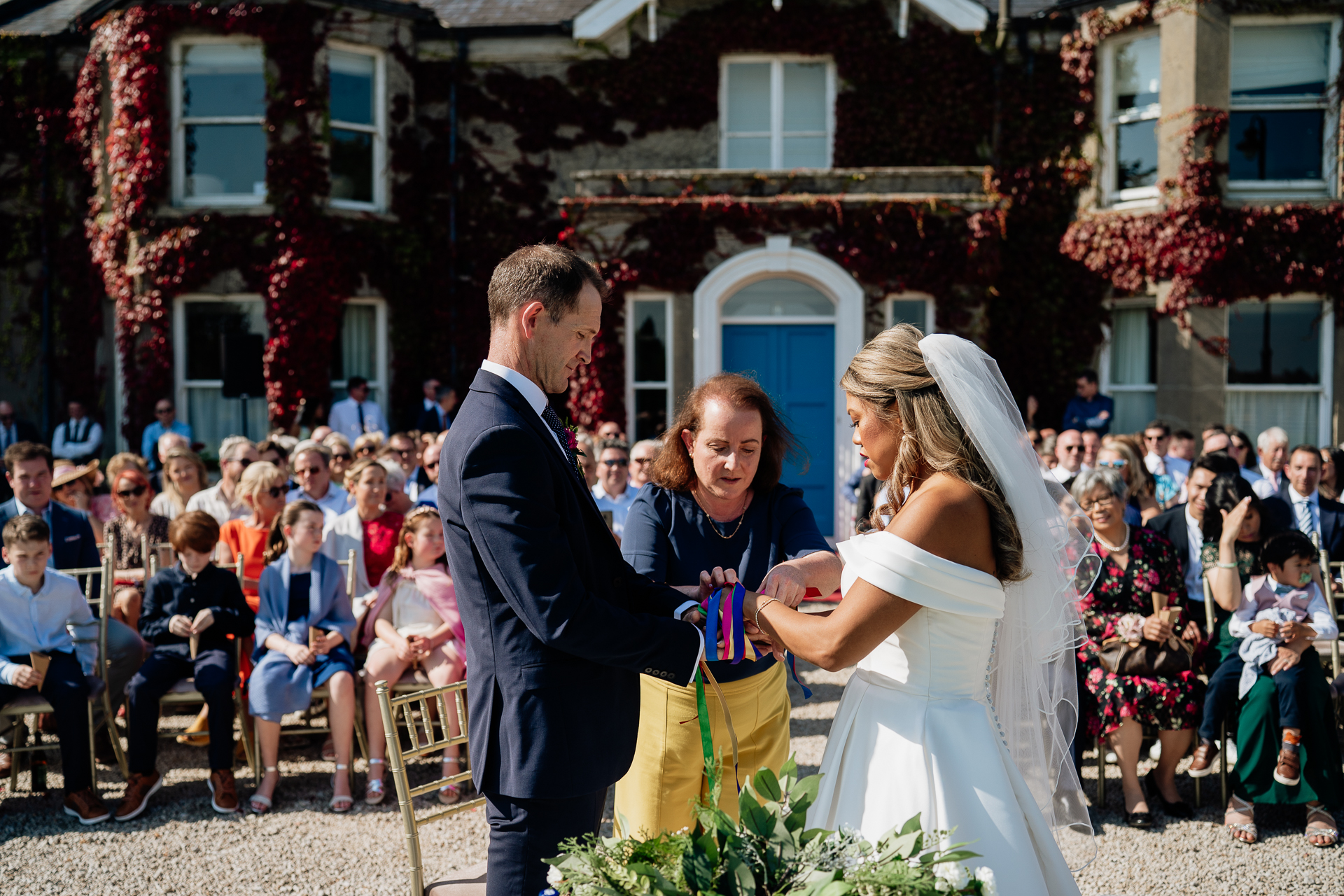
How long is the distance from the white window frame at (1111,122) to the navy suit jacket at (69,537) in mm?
12195

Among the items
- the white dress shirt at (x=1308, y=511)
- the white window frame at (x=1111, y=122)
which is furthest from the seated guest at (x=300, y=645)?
the white window frame at (x=1111, y=122)

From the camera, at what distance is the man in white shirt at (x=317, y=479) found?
754 centimetres

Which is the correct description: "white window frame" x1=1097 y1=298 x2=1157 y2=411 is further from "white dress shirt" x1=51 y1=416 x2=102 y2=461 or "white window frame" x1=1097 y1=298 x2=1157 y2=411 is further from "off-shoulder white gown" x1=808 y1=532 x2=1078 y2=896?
"white dress shirt" x1=51 y1=416 x2=102 y2=461

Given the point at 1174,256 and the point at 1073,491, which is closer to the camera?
the point at 1073,491

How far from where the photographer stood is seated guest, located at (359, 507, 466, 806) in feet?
18.9

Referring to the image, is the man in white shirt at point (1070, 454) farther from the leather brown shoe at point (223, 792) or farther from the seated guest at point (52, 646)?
the seated guest at point (52, 646)

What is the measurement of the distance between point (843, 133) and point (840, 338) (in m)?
2.86

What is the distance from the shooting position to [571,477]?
8.55 ft

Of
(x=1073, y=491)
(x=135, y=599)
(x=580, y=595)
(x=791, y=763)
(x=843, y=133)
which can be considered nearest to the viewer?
(x=791, y=763)

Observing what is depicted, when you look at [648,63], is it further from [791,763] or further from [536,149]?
[791,763]

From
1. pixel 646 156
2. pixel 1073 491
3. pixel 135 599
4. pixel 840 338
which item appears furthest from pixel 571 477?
pixel 646 156

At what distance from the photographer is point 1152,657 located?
5.37 meters

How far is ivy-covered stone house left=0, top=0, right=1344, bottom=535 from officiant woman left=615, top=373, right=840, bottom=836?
351 inches

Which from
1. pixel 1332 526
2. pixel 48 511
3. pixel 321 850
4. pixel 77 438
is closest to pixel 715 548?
pixel 321 850
